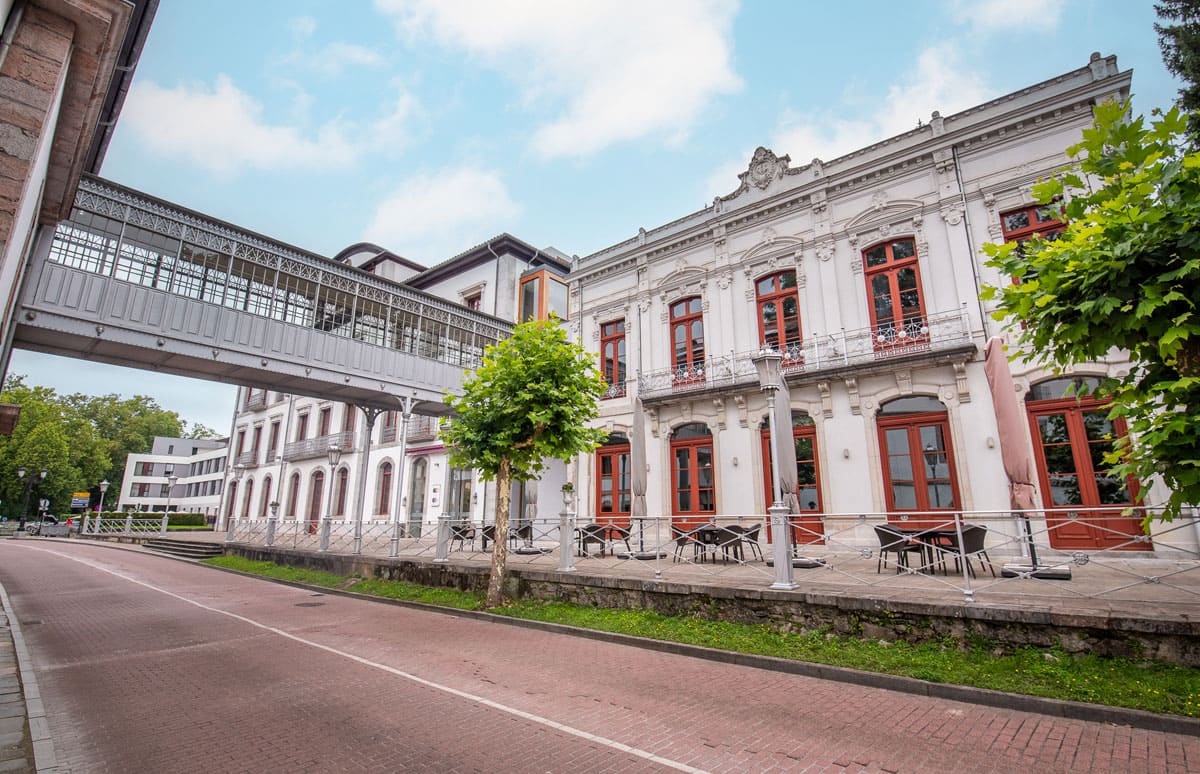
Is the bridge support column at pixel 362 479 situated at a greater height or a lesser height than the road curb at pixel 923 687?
greater

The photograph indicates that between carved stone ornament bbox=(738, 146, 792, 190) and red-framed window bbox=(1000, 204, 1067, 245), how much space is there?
18.0 ft

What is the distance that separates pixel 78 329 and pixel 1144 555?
20419 millimetres

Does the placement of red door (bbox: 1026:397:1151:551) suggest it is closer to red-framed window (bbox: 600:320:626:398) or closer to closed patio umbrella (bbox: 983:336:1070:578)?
closed patio umbrella (bbox: 983:336:1070:578)

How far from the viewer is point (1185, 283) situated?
4.00 meters

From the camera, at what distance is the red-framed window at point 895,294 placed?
12.0 meters

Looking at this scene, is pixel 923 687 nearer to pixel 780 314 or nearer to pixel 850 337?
pixel 850 337

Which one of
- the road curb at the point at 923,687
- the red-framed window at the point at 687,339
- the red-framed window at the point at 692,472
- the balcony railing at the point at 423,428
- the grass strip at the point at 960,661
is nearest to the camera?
the road curb at the point at 923,687

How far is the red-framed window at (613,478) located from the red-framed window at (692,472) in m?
1.57

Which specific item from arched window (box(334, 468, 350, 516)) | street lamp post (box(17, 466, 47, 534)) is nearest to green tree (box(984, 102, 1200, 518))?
arched window (box(334, 468, 350, 516))

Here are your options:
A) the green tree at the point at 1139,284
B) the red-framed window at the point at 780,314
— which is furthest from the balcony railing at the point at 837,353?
the green tree at the point at 1139,284

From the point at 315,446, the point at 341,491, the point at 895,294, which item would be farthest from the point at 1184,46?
the point at 315,446

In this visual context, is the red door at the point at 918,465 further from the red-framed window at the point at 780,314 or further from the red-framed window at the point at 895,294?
the red-framed window at the point at 780,314

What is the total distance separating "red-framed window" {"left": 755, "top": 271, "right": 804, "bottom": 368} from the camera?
539 inches

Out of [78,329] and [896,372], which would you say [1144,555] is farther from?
[78,329]
